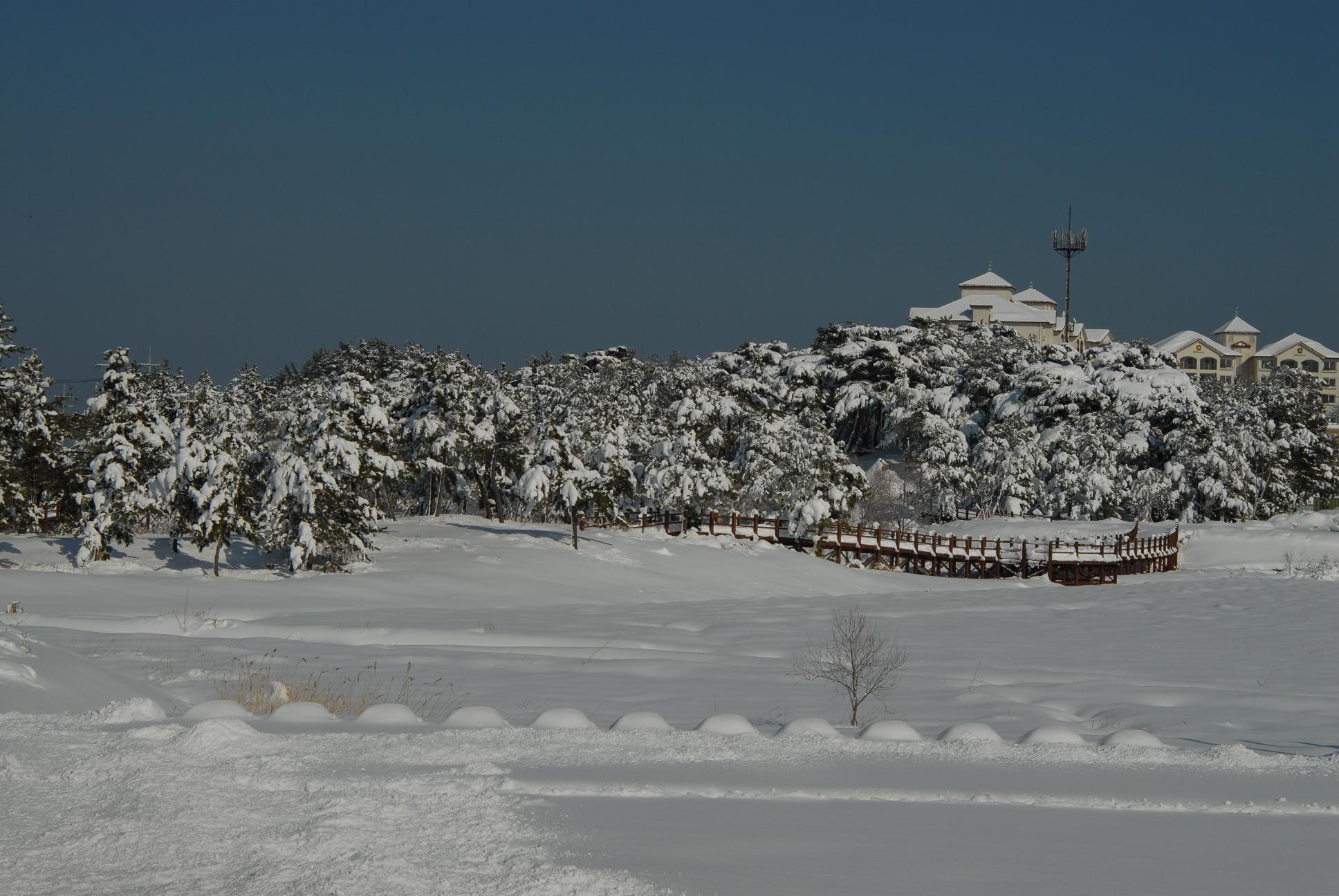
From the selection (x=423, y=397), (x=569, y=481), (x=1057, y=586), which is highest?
(x=423, y=397)

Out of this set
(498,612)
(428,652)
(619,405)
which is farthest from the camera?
(619,405)

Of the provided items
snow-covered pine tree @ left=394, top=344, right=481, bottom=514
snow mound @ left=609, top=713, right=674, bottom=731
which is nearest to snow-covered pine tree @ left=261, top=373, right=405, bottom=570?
snow-covered pine tree @ left=394, top=344, right=481, bottom=514

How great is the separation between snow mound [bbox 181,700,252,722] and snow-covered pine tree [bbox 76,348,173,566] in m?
27.2

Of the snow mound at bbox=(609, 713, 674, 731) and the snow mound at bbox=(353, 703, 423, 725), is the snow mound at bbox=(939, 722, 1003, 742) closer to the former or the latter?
the snow mound at bbox=(609, 713, 674, 731)

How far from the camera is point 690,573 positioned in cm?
3962

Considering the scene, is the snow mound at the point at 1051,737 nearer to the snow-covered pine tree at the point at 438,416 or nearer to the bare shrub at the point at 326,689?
the bare shrub at the point at 326,689

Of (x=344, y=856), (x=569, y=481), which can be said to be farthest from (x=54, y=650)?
(x=569, y=481)

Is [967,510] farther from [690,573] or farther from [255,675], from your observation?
[255,675]

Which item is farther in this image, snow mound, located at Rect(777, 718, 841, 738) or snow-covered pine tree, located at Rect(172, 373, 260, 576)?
snow-covered pine tree, located at Rect(172, 373, 260, 576)

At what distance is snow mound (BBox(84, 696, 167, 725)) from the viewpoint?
6820 millimetres

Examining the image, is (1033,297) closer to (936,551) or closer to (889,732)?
(936,551)

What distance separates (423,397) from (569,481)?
16.2m

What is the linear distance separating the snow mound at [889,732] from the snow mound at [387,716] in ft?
9.10

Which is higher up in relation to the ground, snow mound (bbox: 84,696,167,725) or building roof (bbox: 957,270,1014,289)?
building roof (bbox: 957,270,1014,289)
